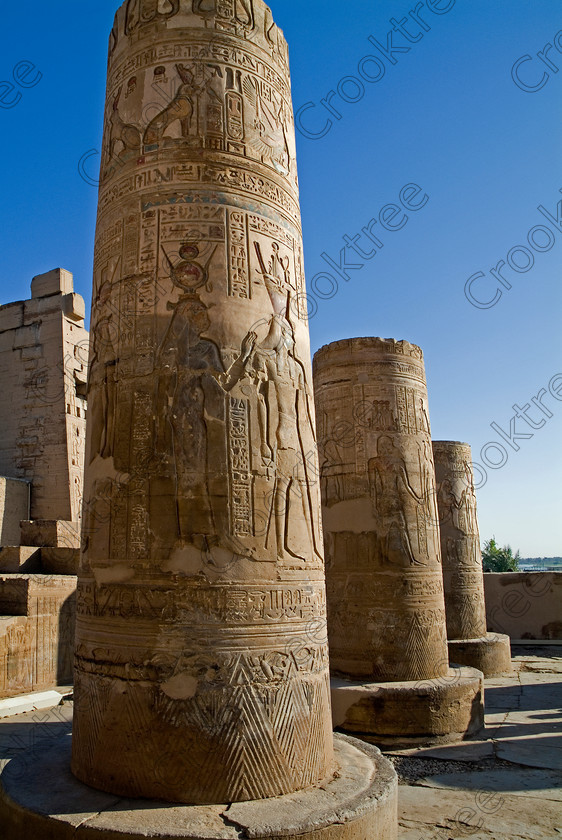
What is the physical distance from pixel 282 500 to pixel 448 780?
10.8 feet

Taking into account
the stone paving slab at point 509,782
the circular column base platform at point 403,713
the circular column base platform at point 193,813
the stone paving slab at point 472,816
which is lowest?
the stone paving slab at point 509,782

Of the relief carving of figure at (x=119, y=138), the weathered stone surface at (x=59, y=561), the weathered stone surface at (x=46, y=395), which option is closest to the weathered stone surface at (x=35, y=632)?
the weathered stone surface at (x=59, y=561)

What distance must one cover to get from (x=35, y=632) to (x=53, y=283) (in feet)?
30.8

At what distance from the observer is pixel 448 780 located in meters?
5.02

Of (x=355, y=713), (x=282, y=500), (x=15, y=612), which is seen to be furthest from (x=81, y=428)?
(x=282, y=500)

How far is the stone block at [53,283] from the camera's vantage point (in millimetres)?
14375

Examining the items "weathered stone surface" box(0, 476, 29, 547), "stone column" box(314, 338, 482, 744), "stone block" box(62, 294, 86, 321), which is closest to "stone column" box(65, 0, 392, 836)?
"stone column" box(314, 338, 482, 744)

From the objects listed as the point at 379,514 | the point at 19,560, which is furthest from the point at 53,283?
the point at 379,514

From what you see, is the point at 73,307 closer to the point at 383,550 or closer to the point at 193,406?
the point at 383,550

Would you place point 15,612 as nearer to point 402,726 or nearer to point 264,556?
point 402,726

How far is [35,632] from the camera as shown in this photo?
279 inches

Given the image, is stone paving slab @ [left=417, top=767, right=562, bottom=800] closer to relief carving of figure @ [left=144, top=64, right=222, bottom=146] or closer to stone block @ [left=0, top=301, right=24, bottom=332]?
relief carving of figure @ [left=144, top=64, right=222, bottom=146]

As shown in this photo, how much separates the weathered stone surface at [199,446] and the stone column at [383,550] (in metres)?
3.46

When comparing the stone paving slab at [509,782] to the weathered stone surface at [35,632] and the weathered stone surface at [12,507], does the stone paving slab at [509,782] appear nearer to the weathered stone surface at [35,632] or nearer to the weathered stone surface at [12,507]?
the weathered stone surface at [35,632]
